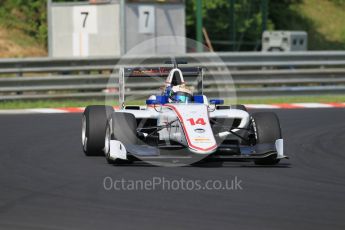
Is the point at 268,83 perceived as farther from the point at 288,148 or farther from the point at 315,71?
the point at 288,148

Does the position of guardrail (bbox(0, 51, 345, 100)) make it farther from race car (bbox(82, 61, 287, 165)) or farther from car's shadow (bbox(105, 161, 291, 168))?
car's shadow (bbox(105, 161, 291, 168))

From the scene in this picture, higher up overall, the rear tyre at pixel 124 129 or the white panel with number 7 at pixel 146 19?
the white panel with number 7 at pixel 146 19

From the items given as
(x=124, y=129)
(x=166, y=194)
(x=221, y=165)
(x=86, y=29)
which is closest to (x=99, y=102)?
(x=86, y=29)

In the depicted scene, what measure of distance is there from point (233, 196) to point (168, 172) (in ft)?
6.16

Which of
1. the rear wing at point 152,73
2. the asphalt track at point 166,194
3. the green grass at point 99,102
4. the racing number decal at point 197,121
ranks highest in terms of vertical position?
the rear wing at point 152,73

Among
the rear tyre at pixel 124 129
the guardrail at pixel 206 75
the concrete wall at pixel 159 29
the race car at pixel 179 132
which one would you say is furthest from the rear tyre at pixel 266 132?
the concrete wall at pixel 159 29

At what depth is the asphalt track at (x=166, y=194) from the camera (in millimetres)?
7855

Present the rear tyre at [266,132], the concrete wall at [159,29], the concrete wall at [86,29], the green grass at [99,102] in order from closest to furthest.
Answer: the rear tyre at [266,132]
the green grass at [99,102]
the concrete wall at [159,29]
the concrete wall at [86,29]

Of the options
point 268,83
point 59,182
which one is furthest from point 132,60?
point 59,182

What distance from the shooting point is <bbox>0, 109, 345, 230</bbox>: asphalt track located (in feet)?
25.8

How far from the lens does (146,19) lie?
25.7 m

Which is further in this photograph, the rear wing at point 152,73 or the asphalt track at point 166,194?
the rear wing at point 152,73

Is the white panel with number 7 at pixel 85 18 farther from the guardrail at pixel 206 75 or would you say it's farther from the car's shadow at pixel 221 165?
the car's shadow at pixel 221 165

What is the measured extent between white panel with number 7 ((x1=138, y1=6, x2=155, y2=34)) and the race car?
12.8 m
